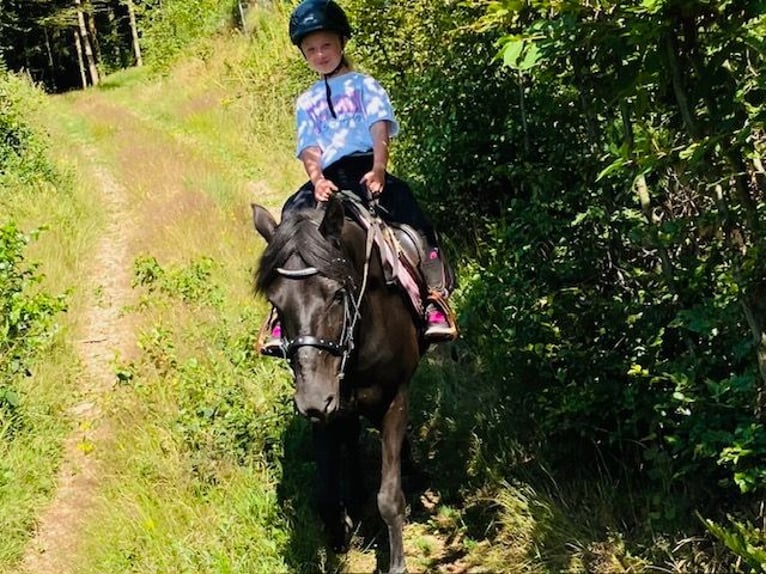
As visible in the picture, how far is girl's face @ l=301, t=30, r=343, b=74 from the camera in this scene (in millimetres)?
4430

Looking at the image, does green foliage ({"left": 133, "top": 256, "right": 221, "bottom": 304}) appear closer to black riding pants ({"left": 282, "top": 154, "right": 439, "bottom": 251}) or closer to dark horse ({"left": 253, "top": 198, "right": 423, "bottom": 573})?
black riding pants ({"left": 282, "top": 154, "right": 439, "bottom": 251})

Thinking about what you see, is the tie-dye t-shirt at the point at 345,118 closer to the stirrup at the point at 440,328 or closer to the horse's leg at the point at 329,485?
the stirrup at the point at 440,328

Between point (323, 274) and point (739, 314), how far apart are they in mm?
1760

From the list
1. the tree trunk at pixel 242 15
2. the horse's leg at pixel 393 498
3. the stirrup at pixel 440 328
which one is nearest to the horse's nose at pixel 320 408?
the horse's leg at pixel 393 498

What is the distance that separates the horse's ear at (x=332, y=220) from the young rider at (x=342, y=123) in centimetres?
85

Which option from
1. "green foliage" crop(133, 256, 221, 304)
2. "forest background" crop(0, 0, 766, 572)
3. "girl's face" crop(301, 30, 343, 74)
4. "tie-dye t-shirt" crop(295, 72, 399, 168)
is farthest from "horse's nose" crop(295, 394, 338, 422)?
"green foliage" crop(133, 256, 221, 304)

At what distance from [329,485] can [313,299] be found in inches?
54.2

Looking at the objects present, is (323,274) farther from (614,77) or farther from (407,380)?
(614,77)

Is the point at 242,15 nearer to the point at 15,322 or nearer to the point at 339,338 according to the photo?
the point at 15,322

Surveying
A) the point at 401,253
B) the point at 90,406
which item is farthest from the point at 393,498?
the point at 90,406

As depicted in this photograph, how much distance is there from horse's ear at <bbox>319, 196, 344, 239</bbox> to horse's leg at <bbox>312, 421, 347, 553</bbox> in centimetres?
122

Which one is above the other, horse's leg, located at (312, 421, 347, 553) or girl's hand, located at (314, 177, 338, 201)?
girl's hand, located at (314, 177, 338, 201)

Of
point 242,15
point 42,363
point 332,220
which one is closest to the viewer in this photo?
point 332,220

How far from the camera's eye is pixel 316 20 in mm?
4324
